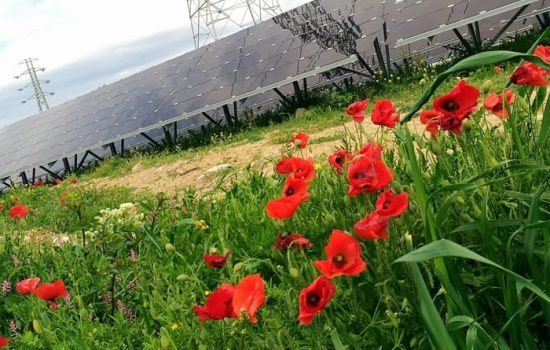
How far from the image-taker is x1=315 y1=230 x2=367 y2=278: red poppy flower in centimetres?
125

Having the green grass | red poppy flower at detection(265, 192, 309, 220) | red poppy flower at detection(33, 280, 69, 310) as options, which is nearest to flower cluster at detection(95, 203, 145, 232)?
the green grass

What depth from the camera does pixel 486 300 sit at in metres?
1.55

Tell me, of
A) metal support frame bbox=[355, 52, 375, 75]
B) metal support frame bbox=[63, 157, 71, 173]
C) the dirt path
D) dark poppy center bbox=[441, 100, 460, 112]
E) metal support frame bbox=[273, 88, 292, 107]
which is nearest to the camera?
dark poppy center bbox=[441, 100, 460, 112]

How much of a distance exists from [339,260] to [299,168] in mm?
728

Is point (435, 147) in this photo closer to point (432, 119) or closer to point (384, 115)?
point (432, 119)

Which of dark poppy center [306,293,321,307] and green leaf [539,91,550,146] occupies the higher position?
green leaf [539,91,550,146]

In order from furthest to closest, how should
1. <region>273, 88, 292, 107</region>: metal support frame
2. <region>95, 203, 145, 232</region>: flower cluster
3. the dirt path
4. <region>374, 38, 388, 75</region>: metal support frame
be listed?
<region>273, 88, 292, 107</region>: metal support frame
<region>374, 38, 388, 75</region>: metal support frame
the dirt path
<region>95, 203, 145, 232</region>: flower cluster

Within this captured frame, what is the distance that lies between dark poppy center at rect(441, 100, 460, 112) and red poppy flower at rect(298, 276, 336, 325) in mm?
719

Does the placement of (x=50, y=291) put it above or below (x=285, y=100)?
above

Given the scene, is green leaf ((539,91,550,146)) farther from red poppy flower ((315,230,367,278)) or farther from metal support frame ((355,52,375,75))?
metal support frame ((355,52,375,75))

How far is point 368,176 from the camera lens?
148 centimetres

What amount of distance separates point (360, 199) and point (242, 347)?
0.60 meters

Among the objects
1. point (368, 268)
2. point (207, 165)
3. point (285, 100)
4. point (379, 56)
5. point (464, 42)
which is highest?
point (379, 56)

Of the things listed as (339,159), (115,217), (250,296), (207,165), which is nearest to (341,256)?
(250,296)
